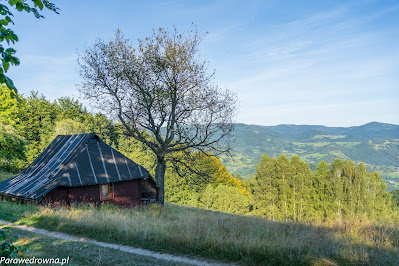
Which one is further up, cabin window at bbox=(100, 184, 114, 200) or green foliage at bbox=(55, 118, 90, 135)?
A: green foliage at bbox=(55, 118, 90, 135)

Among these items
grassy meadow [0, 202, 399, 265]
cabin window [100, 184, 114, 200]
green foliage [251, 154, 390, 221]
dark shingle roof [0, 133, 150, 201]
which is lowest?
green foliage [251, 154, 390, 221]

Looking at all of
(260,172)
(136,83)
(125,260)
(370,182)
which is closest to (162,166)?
(136,83)

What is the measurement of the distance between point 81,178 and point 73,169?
36.6 inches

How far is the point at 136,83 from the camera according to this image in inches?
765

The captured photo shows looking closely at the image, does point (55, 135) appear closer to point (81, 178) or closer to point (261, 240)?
point (81, 178)

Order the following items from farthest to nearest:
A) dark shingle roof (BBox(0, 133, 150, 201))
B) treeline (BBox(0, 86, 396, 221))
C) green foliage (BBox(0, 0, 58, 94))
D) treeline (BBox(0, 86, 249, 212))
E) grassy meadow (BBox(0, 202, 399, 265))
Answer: treeline (BBox(0, 86, 396, 221)) < treeline (BBox(0, 86, 249, 212)) < dark shingle roof (BBox(0, 133, 150, 201)) < grassy meadow (BBox(0, 202, 399, 265)) < green foliage (BBox(0, 0, 58, 94))

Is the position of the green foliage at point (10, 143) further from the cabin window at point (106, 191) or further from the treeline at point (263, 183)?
the cabin window at point (106, 191)

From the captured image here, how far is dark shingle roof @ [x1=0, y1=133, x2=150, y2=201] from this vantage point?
19656 millimetres

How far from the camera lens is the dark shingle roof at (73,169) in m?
19.7

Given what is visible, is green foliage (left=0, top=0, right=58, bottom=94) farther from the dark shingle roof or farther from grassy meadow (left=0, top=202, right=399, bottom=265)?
the dark shingle roof

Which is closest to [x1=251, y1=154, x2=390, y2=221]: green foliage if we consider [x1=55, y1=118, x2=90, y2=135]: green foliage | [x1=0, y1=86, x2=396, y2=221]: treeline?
[x1=0, y1=86, x2=396, y2=221]: treeline

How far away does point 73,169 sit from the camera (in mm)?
20250

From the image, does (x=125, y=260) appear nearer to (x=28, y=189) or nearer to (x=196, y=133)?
(x=196, y=133)

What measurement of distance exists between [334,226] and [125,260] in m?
7.51
